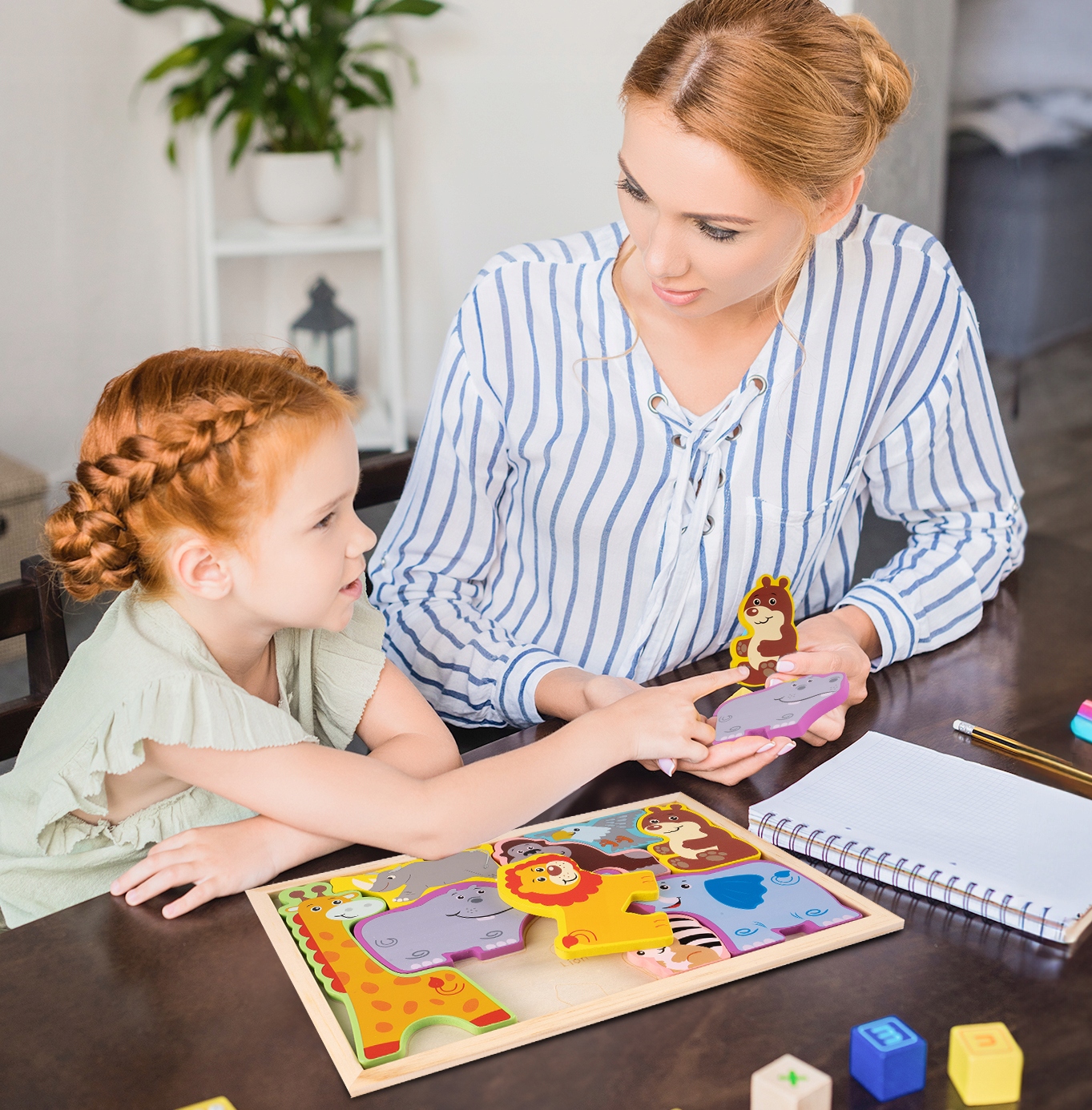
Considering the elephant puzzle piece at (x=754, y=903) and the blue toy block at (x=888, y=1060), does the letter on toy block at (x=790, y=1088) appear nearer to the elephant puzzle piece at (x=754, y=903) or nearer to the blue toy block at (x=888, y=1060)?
the blue toy block at (x=888, y=1060)

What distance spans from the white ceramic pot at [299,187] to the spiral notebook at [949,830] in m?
2.91

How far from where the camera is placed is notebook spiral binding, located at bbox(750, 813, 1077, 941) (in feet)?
2.77

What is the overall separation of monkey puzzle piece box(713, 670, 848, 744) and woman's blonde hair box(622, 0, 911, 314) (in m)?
0.47

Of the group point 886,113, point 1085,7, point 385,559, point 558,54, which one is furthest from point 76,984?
point 558,54

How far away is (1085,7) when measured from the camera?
84.3 inches

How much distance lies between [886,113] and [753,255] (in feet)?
0.74

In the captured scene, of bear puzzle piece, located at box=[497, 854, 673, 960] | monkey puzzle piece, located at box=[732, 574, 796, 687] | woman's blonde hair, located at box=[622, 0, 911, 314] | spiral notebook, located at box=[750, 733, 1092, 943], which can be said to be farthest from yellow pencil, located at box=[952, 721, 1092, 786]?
woman's blonde hair, located at box=[622, 0, 911, 314]

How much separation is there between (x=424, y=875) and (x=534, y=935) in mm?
110

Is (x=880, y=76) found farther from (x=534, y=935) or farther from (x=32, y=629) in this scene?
(x=32, y=629)

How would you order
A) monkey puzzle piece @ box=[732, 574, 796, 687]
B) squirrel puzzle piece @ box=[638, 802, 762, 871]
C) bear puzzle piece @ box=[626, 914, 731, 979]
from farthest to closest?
monkey puzzle piece @ box=[732, 574, 796, 687]
squirrel puzzle piece @ box=[638, 802, 762, 871]
bear puzzle piece @ box=[626, 914, 731, 979]

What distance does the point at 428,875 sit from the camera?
2.99 ft

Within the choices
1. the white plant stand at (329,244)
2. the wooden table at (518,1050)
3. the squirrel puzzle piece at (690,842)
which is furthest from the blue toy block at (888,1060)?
the white plant stand at (329,244)

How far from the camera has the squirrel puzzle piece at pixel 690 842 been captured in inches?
36.2

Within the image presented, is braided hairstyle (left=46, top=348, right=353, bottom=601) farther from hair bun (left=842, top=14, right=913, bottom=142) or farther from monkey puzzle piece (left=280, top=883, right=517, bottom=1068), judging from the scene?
hair bun (left=842, top=14, right=913, bottom=142)
